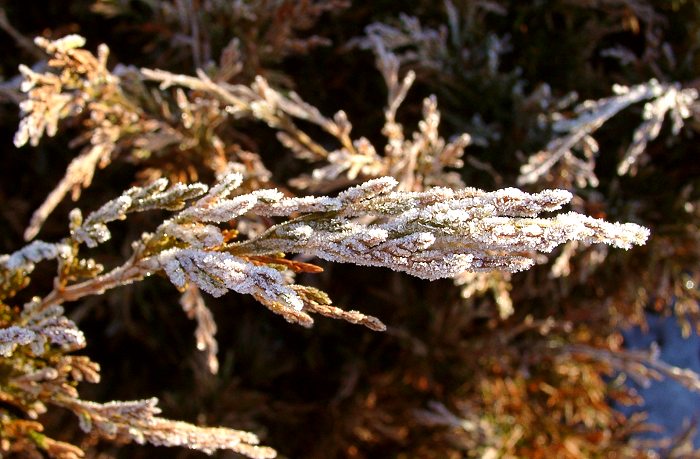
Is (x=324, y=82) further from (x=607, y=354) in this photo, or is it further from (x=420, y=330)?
(x=607, y=354)

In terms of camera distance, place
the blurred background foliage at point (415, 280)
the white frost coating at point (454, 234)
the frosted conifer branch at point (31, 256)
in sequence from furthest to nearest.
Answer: the blurred background foliage at point (415, 280) → the frosted conifer branch at point (31, 256) → the white frost coating at point (454, 234)

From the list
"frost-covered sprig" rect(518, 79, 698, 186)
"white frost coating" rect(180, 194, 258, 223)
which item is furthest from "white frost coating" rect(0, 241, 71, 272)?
"frost-covered sprig" rect(518, 79, 698, 186)

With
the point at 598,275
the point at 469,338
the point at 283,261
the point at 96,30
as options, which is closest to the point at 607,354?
the point at 598,275

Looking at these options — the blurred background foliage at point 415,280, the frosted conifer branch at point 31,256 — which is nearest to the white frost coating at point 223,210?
the frosted conifer branch at point 31,256

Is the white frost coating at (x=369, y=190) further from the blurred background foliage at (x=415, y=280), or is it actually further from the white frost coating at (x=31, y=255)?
the blurred background foliage at (x=415, y=280)

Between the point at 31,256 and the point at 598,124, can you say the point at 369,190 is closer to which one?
the point at 31,256

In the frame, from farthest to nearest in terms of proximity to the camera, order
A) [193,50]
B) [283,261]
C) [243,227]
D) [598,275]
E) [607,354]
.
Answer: [598,275]
[607,354]
[193,50]
[243,227]
[283,261]

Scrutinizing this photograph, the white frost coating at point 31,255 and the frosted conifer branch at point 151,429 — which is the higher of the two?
the white frost coating at point 31,255
